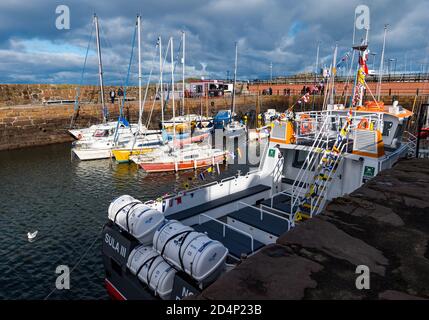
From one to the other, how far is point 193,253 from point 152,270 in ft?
5.32

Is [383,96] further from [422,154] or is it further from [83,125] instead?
[83,125]

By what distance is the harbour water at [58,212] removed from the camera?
11055 millimetres

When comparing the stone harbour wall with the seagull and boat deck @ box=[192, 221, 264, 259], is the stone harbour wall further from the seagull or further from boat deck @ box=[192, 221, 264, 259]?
boat deck @ box=[192, 221, 264, 259]

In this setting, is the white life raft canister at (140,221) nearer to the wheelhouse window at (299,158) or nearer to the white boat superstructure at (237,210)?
the white boat superstructure at (237,210)

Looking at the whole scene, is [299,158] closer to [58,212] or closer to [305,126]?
[305,126]

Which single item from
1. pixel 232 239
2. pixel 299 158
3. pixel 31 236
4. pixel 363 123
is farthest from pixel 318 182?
pixel 31 236

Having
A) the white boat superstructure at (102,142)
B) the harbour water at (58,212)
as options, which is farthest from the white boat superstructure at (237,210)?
the white boat superstructure at (102,142)

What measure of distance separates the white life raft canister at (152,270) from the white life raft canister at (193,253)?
39 centimetres

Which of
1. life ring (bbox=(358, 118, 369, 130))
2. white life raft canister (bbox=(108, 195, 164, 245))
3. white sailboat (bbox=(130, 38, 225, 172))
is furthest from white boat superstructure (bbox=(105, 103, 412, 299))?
white sailboat (bbox=(130, 38, 225, 172))

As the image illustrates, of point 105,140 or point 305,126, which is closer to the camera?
point 305,126

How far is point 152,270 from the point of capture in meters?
7.25

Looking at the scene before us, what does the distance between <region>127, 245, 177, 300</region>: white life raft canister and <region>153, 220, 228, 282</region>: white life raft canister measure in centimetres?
39

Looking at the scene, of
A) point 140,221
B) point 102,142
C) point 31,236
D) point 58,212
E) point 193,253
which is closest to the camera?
point 193,253

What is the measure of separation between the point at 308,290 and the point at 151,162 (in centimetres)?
2210
